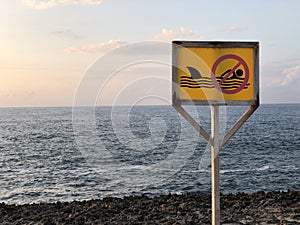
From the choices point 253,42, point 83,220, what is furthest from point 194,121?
point 83,220

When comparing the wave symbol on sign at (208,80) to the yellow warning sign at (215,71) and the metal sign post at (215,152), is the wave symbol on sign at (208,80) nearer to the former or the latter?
the yellow warning sign at (215,71)

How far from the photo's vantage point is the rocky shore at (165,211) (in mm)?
10602

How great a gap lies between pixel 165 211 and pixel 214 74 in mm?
5310

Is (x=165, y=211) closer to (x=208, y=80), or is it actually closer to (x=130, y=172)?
(x=208, y=80)

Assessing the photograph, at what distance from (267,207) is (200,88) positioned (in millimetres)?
5826

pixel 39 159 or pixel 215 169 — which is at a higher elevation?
pixel 215 169

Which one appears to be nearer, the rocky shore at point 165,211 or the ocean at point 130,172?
the rocky shore at point 165,211

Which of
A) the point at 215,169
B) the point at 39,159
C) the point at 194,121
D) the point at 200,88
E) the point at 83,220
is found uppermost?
the point at 200,88

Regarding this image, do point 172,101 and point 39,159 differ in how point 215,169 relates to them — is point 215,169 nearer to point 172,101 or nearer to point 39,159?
point 172,101

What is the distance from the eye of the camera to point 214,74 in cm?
711

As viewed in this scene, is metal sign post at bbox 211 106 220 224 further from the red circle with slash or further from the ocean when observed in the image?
the ocean

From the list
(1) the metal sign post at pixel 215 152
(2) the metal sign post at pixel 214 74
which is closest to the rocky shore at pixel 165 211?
(1) the metal sign post at pixel 215 152

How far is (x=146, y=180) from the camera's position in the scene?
24.8m

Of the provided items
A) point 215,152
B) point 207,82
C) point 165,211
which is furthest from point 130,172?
point 207,82
